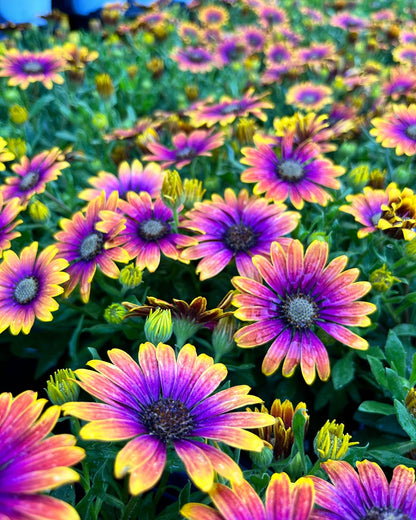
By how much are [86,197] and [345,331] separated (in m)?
0.83

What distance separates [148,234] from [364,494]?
0.77 metres

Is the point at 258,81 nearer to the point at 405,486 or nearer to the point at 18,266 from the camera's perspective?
the point at 18,266

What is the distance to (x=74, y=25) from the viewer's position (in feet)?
15.0

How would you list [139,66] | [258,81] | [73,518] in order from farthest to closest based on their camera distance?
[139,66], [258,81], [73,518]

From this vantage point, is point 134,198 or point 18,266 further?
point 134,198

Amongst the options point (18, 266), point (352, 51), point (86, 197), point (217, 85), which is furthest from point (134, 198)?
point (352, 51)

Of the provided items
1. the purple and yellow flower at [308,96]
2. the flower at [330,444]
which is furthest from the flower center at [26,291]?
the purple and yellow flower at [308,96]

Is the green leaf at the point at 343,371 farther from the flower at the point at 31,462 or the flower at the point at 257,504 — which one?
the flower at the point at 31,462

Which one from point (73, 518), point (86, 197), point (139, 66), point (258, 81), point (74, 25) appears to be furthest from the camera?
point (74, 25)

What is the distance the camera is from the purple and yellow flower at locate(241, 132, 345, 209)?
1.38 meters

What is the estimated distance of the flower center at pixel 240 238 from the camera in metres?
1.26

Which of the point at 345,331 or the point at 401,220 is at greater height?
the point at 401,220

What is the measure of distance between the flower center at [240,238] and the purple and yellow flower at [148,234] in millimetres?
112

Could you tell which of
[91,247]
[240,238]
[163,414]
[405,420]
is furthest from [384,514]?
[91,247]
